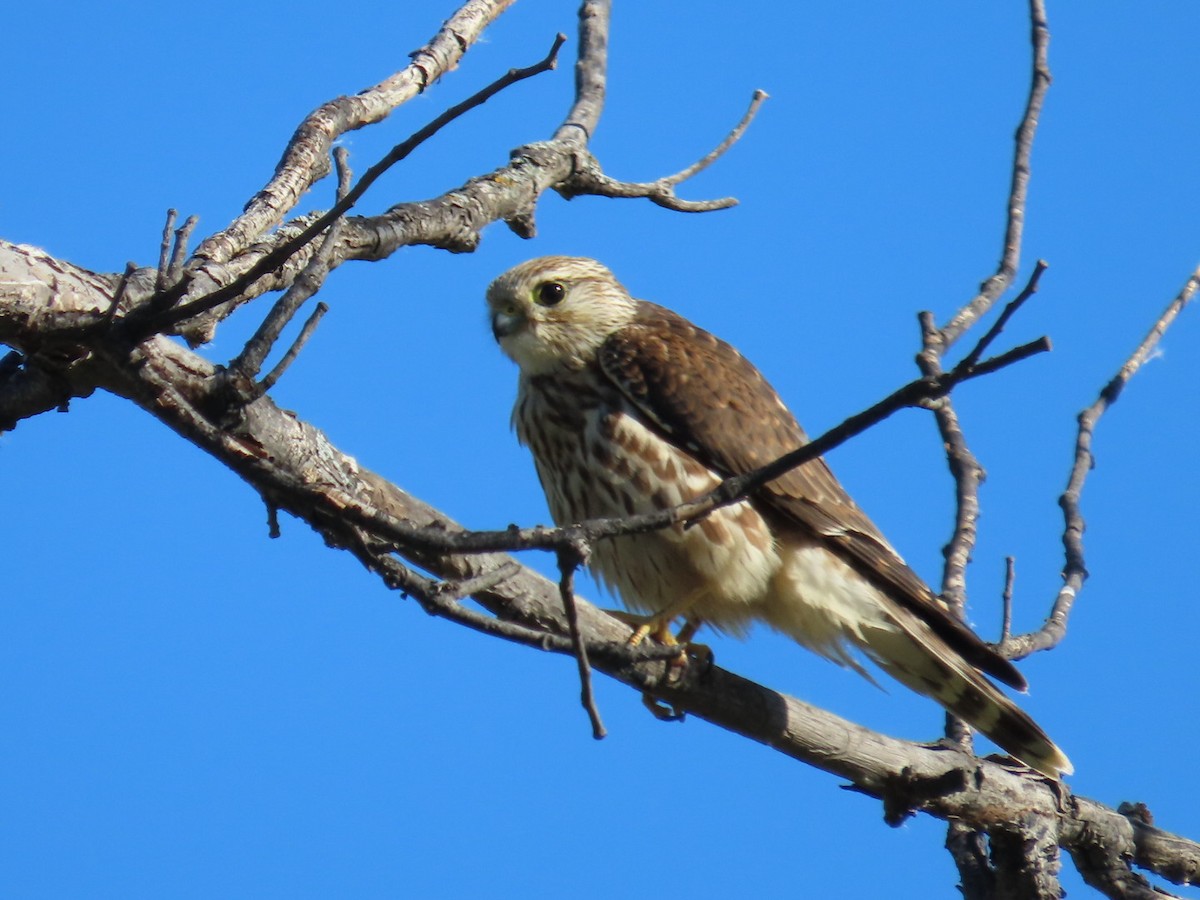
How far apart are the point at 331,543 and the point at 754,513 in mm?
1346

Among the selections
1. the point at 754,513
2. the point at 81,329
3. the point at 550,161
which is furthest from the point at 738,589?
the point at 81,329

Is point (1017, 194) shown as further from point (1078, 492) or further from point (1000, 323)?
point (1000, 323)

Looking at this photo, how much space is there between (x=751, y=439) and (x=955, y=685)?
2.42 ft

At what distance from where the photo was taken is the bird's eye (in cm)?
360

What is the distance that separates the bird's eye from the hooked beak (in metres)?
0.07

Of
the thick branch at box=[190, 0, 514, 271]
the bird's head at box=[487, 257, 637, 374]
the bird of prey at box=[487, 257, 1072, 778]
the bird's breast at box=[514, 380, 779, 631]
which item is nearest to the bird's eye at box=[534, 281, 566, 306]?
the bird's head at box=[487, 257, 637, 374]

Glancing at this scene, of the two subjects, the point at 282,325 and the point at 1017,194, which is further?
the point at 1017,194

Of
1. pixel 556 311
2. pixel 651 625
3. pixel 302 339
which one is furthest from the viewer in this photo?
pixel 556 311

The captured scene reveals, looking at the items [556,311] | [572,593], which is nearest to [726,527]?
[556,311]

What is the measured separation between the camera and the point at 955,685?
315 cm

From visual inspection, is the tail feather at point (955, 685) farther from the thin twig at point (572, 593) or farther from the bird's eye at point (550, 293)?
the thin twig at point (572, 593)

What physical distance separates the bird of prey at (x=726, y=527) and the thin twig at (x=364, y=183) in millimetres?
1507

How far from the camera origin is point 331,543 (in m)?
1.98

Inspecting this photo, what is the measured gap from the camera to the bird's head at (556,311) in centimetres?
347
